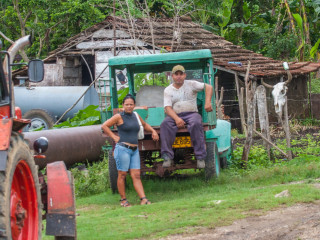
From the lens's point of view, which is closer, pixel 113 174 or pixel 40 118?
pixel 113 174

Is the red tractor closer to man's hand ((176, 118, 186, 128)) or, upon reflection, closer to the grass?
the grass

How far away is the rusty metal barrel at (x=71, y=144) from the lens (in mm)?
13910

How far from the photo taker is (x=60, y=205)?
5.97m

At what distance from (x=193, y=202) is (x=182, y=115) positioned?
215 centimetres

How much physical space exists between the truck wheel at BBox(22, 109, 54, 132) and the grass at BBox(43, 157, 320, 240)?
324 inches

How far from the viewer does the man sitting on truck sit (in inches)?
427

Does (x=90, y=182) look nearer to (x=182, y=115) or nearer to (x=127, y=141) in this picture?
(x=127, y=141)

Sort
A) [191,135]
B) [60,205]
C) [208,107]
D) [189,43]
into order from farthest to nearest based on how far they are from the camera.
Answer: [189,43] → [208,107] → [191,135] → [60,205]

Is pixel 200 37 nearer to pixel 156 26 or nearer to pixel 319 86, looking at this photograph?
pixel 156 26

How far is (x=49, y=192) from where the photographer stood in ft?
19.9

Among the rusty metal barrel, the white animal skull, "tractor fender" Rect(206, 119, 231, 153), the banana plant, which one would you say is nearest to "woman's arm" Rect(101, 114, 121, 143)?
"tractor fender" Rect(206, 119, 231, 153)

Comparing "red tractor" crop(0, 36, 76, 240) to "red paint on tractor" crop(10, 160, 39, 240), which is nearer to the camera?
"red tractor" crop(0, 36, 76, 240)

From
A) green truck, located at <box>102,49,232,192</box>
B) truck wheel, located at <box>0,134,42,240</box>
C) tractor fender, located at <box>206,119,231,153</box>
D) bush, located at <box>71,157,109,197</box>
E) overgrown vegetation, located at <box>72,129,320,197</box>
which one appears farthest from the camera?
tractor fender, located at <box>206,119,231,153</box>

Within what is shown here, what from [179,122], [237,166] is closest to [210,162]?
[179,122]
